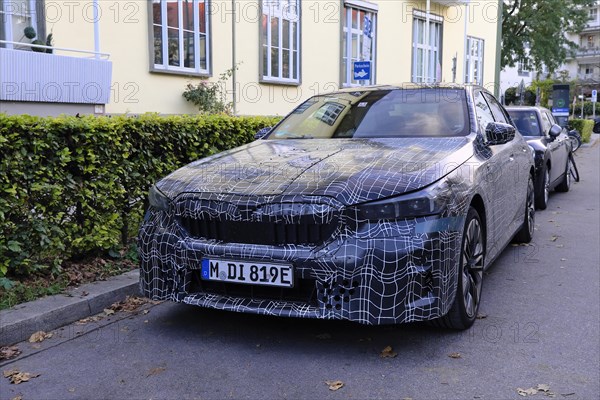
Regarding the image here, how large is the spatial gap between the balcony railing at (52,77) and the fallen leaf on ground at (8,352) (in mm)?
5205

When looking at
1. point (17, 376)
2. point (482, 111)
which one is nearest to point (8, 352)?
point (17, 376)

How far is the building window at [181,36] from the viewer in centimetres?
1152

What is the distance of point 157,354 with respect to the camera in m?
3.80

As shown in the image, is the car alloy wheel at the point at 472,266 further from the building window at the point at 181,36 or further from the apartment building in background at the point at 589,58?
the apartment building in background at the point at 589,58

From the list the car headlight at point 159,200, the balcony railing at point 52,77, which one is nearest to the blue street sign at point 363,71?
the balcony railing at point 52,77

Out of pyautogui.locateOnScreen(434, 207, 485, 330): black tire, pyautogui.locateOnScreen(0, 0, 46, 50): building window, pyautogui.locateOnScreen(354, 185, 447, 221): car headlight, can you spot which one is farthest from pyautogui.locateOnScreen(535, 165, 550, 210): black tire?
pyautogui.locateOnScreen(0, 0, 46, 50): building window

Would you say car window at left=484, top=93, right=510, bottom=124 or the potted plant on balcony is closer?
car window at left=484, top=93, right=510, bottom=124

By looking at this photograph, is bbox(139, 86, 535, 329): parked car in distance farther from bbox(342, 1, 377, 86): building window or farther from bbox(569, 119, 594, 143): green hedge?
bbox(569, 119, 594, 143): green hedge

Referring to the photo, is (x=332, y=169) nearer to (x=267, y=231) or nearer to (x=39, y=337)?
(x=267, y=231)

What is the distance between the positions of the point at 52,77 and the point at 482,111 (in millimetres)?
6019

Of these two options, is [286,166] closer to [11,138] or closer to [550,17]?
[11,138]

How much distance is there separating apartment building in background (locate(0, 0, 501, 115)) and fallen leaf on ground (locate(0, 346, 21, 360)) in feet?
16.9

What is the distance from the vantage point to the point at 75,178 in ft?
16.7

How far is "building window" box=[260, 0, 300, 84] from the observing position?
46.2 ft
